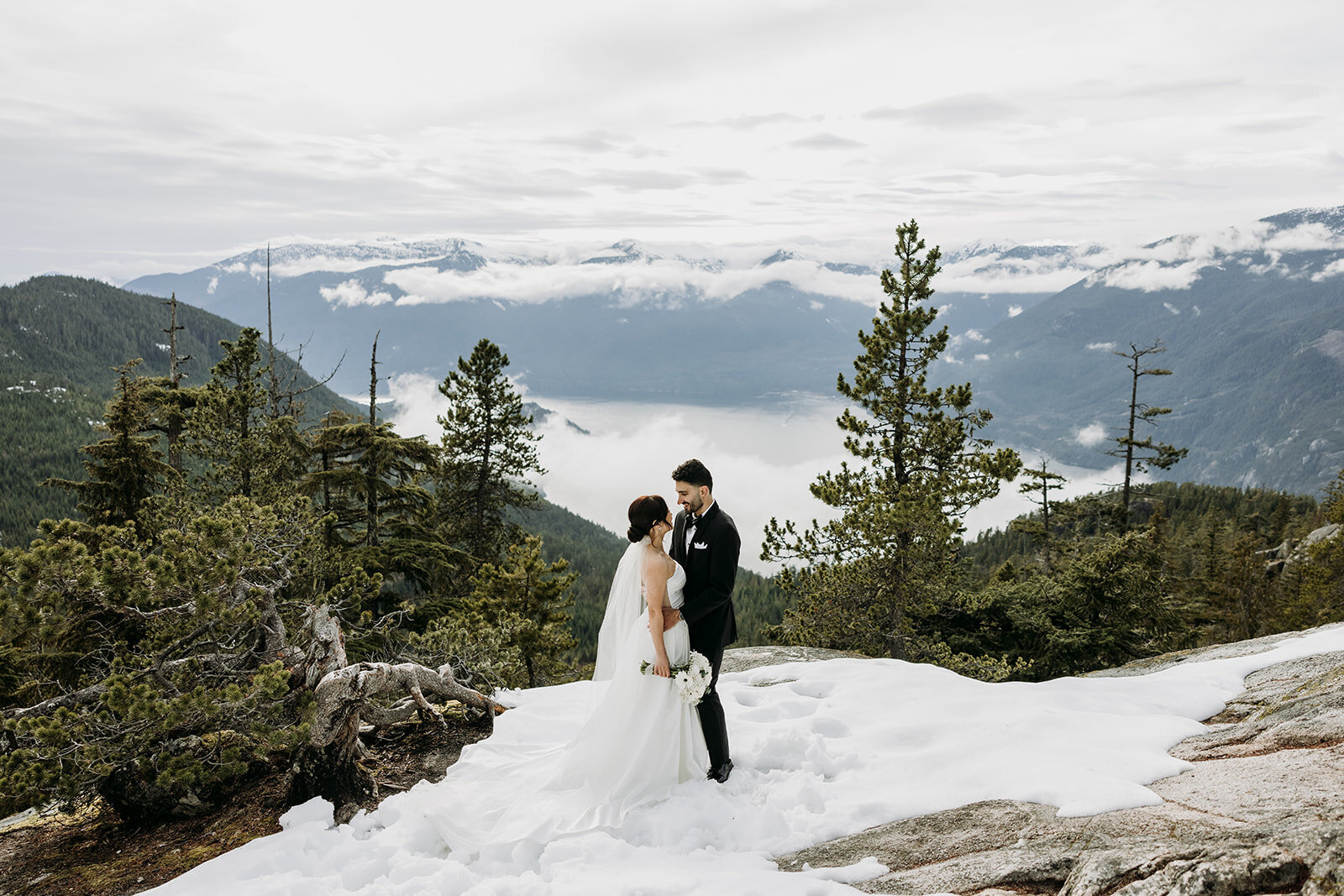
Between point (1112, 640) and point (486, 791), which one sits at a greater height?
point (486, 791)

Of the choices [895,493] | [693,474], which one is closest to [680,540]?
[693,474]

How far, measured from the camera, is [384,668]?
272 inches

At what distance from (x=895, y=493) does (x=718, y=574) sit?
10572mm

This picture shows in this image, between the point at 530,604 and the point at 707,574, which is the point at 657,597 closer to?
the point at 707,574

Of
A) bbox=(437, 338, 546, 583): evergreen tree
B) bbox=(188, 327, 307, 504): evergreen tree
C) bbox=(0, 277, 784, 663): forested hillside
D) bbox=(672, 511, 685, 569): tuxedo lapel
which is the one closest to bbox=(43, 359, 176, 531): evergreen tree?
bbox=(188, 327, 307, 504): evergreen tree

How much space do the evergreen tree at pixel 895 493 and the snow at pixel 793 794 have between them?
7.15 meters

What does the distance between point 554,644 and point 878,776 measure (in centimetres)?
A: 1569

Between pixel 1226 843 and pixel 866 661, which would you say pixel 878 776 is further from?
pixel 866 661

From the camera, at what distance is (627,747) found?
6.33 meters

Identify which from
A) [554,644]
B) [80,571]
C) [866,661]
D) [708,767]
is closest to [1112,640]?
[866,661]

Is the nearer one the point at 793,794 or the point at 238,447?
the point at 793,794

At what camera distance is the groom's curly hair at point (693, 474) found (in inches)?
241

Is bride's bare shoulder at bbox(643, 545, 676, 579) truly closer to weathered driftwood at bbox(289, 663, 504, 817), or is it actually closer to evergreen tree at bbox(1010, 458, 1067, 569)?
weathered driftwood at bbox(289, 663, 504, 817)

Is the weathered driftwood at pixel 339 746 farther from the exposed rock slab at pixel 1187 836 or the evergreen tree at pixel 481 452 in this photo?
the evergreen tree at pixel 481 452
